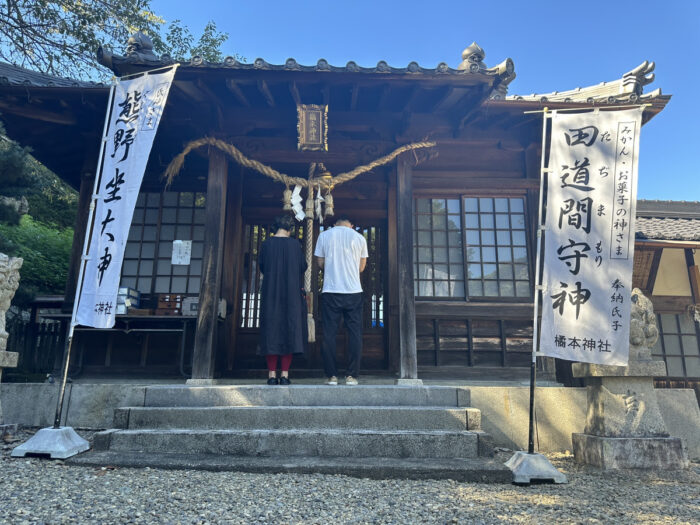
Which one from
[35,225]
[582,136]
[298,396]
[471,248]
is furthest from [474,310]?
[35,225]

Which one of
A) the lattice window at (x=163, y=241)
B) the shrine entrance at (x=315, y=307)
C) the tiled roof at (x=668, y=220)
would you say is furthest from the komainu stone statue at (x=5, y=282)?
the tiled roof at (x=668, y=220)

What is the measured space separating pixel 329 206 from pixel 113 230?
2955mm

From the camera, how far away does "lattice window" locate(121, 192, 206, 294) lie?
741 cm

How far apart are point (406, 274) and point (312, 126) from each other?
2516 mm

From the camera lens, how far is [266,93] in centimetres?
629

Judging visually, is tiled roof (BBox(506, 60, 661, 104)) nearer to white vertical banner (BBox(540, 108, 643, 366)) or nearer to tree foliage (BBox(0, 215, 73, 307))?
white vertical banner (BBox(540, 108, 643, 366))

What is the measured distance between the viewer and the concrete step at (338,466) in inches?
151

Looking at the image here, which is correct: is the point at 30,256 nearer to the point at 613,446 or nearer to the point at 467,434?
the point at 467,434

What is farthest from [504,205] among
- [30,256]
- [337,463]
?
[30,256]

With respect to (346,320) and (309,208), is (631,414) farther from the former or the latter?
(309,208)

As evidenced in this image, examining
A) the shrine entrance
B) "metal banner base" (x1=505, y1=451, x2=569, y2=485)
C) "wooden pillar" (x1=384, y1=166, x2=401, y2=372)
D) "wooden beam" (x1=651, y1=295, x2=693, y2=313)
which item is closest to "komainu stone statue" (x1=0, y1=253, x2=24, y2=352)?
the shrine entrance

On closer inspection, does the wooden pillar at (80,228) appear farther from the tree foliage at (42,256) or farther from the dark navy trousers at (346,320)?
the dark navy trousers at (346,320)

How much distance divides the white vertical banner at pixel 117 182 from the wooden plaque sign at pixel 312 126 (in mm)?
1858

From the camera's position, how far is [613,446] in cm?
466
